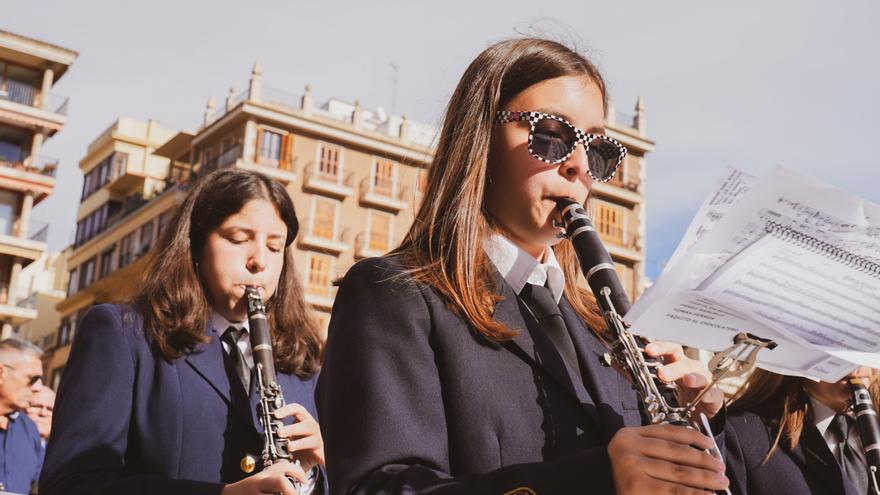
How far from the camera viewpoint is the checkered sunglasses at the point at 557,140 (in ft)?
9.94

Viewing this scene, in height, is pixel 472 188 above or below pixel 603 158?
below

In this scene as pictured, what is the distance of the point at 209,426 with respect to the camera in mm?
3760

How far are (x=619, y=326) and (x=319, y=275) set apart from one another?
1556 inches

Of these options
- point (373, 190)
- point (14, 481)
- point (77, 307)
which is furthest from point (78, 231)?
point (14, 481)

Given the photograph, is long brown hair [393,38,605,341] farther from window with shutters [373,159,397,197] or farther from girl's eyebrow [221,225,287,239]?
window with shutters [373,159,397,197]

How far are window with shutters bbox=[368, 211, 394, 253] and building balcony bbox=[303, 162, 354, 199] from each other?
1.54m

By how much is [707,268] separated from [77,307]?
159 feet

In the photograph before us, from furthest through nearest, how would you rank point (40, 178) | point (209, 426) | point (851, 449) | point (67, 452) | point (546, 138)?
1. point (40, 178)
2. point (851, 449)
3. point (209, 426)
4. point (67, 452)
5. point (546, 138)

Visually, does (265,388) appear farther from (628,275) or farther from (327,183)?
(628,275)

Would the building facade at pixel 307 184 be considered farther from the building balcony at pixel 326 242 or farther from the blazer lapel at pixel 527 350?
the blazer lapel at pixel 527 350

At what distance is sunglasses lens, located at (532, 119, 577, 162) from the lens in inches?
119

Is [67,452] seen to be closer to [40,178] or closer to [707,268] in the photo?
[707,268]

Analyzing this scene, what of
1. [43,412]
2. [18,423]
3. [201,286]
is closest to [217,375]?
[201,286]

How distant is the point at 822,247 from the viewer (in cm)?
239
